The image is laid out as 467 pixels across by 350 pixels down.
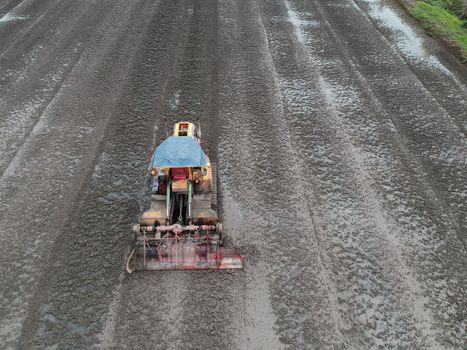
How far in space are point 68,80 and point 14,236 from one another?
6459 mm

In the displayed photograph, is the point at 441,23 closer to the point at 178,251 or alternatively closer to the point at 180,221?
the point at 180,221

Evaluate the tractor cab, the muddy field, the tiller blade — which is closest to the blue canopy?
the tractor cab

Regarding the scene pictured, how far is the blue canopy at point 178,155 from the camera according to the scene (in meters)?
8.00

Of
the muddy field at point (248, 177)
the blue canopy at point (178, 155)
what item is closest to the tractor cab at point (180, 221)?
the blue canopy at point (178, 155)

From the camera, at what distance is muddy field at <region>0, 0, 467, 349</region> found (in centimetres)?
721

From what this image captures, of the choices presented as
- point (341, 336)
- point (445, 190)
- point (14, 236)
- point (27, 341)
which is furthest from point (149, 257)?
point (445, 190)

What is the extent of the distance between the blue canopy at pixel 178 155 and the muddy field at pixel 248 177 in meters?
1.61

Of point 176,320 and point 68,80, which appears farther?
point 68,80

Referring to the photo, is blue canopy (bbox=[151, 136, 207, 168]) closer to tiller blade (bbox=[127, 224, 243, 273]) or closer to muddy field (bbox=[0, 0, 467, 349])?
tiller blade (bbox=[127, 224, 243, 273])

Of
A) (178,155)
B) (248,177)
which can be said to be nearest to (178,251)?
(178,155)

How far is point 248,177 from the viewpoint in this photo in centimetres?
1004

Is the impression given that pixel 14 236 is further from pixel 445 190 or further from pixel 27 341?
pixel 445 190

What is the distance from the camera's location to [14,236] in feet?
28.0

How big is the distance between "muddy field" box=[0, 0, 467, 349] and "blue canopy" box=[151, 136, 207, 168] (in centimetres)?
161
